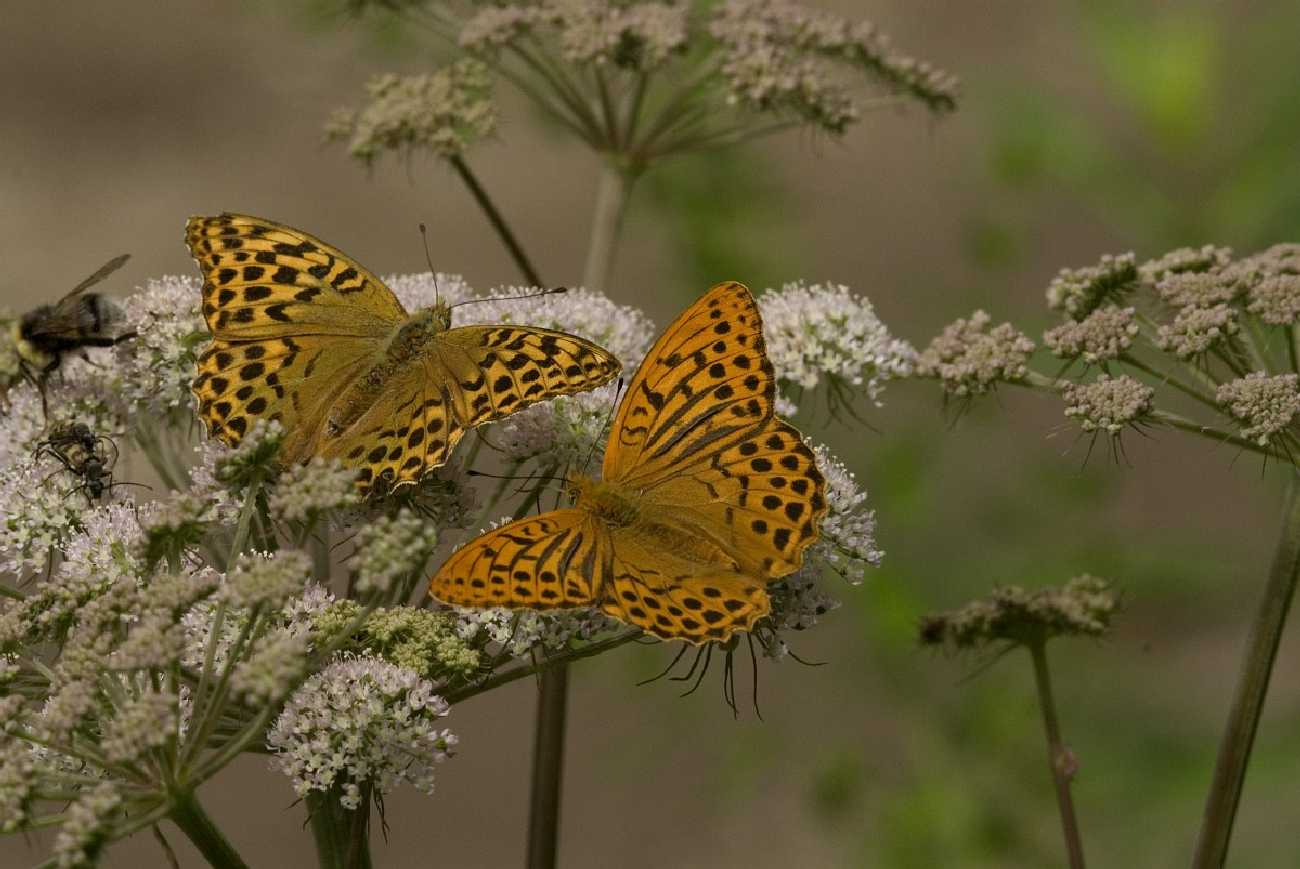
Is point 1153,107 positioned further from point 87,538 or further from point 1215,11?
point 87,538

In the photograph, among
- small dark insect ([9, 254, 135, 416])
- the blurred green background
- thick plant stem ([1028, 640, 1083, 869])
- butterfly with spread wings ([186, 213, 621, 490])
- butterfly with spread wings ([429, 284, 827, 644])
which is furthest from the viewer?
the blurred green background

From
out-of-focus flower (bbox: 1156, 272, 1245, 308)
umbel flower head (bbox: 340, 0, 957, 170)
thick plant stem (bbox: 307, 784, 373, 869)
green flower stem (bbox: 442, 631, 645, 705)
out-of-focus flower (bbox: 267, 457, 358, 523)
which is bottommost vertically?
thick plant stem (bbox: 307, 784, 373, 869)

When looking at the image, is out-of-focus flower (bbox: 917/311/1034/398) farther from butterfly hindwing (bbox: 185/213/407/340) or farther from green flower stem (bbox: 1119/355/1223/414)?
butterfly hindwing (bbox: 185/213/407/340)

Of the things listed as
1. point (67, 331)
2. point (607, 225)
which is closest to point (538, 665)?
point (67, 331)

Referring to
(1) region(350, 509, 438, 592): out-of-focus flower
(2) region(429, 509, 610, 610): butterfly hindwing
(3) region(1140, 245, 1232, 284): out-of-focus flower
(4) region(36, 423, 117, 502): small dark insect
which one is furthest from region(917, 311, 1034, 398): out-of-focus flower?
(4) region(36, 423, 117, 502): small dark insect

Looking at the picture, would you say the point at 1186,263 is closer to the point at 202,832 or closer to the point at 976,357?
the point at 976,357

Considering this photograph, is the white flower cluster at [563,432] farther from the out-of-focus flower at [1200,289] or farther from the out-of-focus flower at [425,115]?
the out-of-focus flower at [1200,289]

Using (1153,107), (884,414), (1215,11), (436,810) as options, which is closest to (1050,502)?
(884,414)
